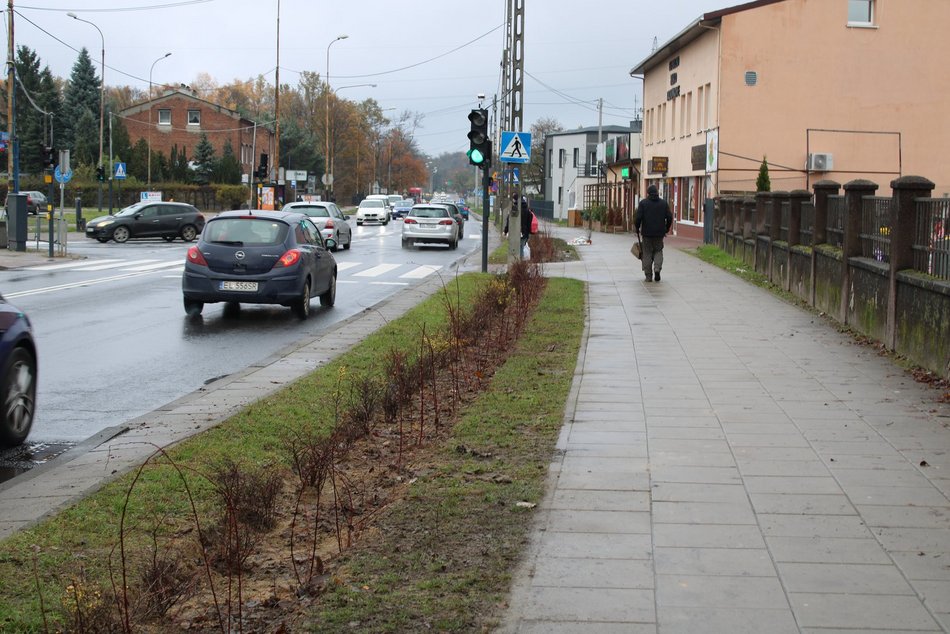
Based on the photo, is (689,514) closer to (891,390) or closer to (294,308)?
(891,390)

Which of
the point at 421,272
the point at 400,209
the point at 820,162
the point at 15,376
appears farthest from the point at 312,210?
the point at 400,209

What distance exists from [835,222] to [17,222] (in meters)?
24.3

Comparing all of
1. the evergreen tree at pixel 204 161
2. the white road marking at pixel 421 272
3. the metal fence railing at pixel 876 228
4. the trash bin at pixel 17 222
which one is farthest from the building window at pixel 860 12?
the evergreen tree at pixel 204 161

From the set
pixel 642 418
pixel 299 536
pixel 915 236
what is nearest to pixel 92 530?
pixel 299 536

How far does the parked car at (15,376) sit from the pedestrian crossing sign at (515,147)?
19.2m

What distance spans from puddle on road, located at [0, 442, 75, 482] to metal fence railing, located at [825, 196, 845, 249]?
35.7 ft

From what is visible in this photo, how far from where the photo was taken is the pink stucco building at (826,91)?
39.6 meters

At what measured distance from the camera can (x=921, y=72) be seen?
132 feet

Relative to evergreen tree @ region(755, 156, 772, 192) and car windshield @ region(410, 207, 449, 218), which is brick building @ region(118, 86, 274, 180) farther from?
evergreen tree @ region(755, 156, 772, 192)

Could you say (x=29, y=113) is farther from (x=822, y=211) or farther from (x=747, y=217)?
(x=822, y=211)

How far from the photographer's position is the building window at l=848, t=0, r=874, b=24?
40.1m

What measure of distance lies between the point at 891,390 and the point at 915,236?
Result: 9.17ft

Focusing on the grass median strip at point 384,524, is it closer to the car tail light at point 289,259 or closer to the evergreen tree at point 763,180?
the car tail light at point 289,259

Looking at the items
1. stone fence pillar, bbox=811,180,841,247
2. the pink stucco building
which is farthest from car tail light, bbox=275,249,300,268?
the pink stucco building
